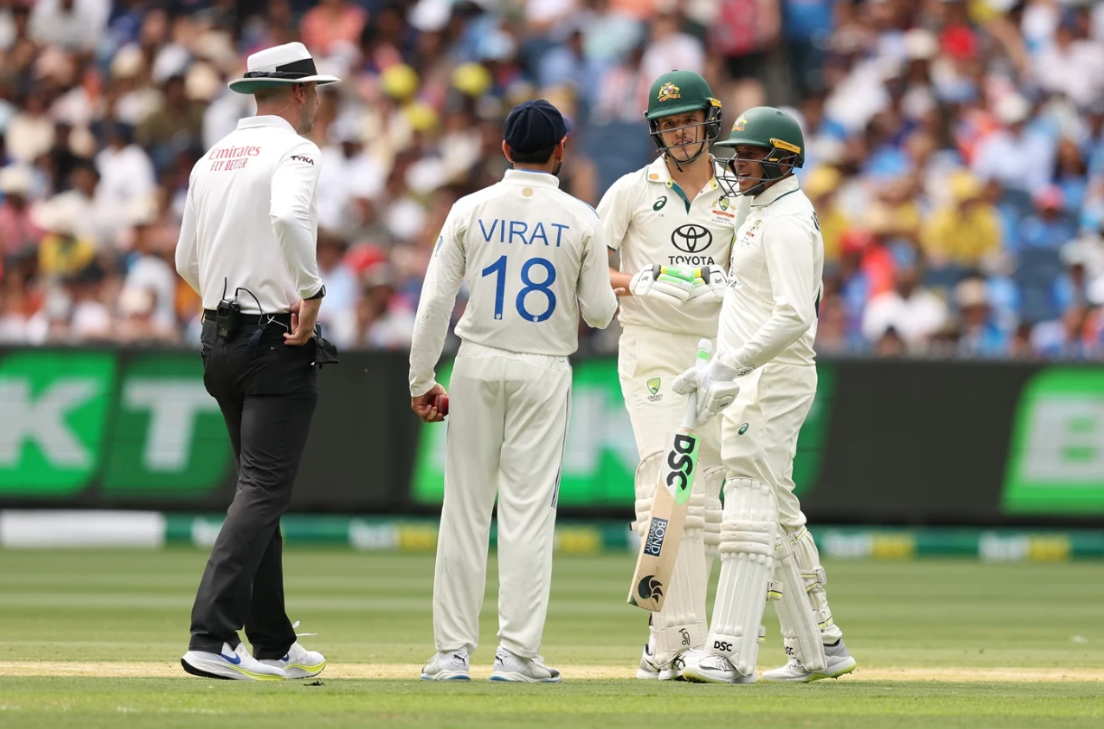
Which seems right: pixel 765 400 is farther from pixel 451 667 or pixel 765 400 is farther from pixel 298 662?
pixel 298 662

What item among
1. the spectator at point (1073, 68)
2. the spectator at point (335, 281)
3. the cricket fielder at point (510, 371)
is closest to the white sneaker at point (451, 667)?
the cricket fielder at point (510, 371)

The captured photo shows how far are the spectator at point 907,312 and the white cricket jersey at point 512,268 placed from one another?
9.24m

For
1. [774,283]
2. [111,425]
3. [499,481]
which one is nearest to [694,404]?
[774,283]

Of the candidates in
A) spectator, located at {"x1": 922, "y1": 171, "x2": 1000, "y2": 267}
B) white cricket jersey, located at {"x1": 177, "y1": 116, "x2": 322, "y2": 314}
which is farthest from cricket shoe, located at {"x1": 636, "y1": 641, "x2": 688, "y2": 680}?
spectator, located at {"x1": 922, "y1": 171, "x2": 1000, "y2": 267}

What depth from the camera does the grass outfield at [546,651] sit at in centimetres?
625

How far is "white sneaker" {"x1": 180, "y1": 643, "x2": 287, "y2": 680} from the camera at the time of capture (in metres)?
7.09

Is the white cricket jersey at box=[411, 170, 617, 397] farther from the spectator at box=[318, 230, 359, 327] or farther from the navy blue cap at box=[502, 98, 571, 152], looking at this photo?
the spectator at box=[318, 230, 359, 327]

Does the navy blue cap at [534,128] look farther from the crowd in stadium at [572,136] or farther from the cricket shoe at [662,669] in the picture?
the crowd in stadium at [572,136]

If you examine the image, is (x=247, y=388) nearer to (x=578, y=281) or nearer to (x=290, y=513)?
Answer: (x=578, y=281)

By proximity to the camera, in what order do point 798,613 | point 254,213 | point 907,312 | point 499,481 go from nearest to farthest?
point 254,213, point 499,481, point 798,613, point 907,312

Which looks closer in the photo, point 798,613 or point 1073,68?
point 798,613

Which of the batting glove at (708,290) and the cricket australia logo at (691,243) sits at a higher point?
the cricket australia logo at (691,243)

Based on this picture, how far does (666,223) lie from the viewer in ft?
27.5

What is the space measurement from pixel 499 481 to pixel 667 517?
26.6 inches
